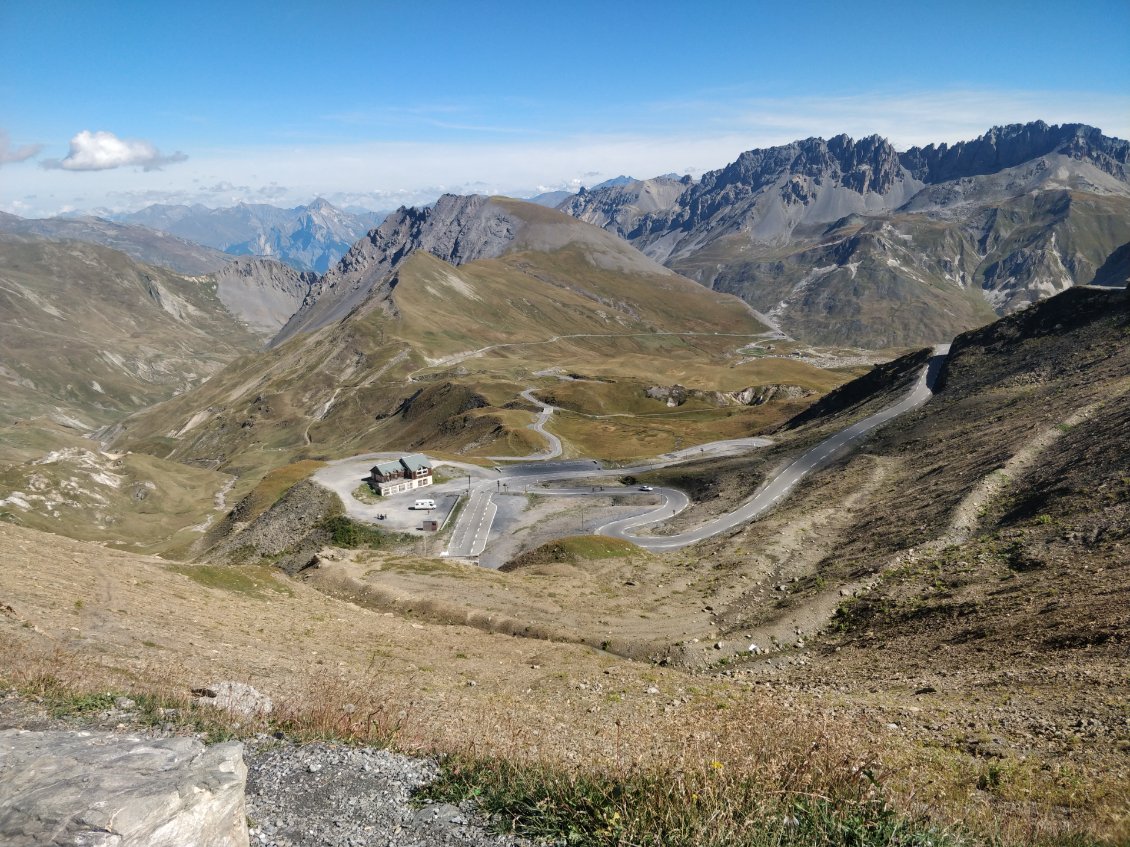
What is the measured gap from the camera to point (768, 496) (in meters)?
74.7

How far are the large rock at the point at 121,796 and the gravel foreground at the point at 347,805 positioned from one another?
1379 mm

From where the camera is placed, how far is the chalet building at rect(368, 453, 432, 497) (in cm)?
9100

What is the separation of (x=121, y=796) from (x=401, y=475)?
288 feet

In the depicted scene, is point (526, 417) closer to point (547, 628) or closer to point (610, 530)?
point (610, 530)

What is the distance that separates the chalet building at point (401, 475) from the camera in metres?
91.0

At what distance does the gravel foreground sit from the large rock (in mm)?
1379

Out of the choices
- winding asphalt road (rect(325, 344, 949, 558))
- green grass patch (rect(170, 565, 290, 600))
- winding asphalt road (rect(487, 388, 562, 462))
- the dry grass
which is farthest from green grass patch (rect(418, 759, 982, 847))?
winding asphalt road (rect(487, 388, 562, 462))

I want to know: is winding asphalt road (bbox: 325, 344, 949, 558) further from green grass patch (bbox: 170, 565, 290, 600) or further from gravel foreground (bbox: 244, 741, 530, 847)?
gravel foreground (bbox: 244, 741, 530, 847)

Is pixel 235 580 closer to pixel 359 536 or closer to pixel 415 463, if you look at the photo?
pixel 359 536

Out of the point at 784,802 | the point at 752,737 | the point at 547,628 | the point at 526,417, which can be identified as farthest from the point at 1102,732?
the point at 526,417

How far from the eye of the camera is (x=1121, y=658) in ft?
72.4

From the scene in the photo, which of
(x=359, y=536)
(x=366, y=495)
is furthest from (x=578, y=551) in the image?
(x=366, y=495)

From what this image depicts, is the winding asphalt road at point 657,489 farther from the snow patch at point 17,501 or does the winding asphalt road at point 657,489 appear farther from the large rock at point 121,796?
the snow patch at point 17,501

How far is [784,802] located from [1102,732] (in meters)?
15.2
